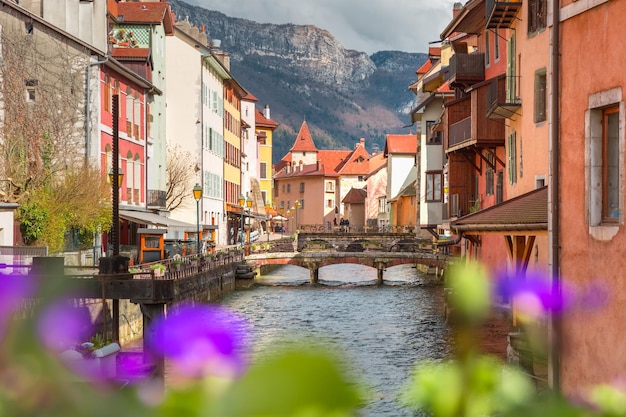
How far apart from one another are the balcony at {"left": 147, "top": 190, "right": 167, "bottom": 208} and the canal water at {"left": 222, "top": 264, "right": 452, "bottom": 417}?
254 inches

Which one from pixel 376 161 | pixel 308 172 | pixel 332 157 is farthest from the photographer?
pixel 332 157

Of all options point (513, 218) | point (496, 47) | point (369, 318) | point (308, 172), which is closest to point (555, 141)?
point (513, 218)

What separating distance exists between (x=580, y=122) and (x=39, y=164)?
24061 millimetres

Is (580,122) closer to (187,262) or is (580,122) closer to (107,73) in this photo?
(187,262)

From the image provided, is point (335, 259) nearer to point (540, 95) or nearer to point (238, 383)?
point (540, 95)

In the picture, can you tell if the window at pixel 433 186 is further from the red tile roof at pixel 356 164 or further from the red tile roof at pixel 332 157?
the red tile roof at pixel 332 157

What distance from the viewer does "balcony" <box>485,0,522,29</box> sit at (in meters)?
30.1

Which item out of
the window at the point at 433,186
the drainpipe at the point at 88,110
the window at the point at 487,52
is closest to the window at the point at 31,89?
the drainpipe at the point at 88,110

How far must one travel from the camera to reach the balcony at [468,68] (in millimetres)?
39406

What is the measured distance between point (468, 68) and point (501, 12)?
895 cm

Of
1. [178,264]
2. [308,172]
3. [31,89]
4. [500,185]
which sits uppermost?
[308,172]

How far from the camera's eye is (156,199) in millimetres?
50031

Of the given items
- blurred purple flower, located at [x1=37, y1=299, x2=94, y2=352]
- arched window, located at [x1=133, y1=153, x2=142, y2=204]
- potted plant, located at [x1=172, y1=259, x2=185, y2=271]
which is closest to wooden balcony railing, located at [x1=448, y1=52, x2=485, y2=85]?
potted plant, located at [x1=172, y1=259, x2=185, y2=271]

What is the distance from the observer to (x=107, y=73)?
40.4 m
